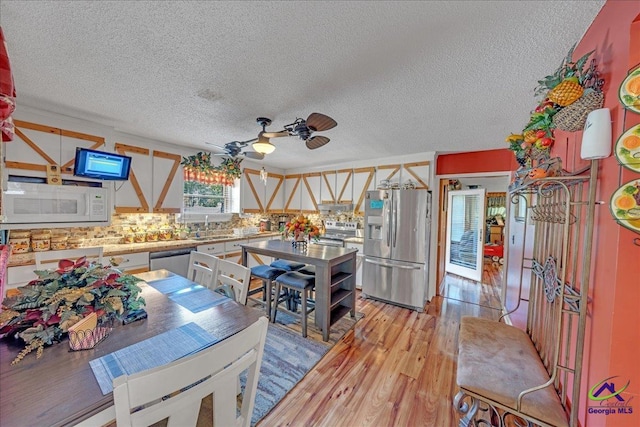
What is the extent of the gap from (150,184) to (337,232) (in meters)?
3.35

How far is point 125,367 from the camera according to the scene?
3.17 ft

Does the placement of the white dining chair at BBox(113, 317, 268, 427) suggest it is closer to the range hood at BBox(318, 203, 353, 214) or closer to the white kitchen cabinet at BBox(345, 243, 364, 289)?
the white kitchen cabinet at BBox(345, 243, 364, 289)

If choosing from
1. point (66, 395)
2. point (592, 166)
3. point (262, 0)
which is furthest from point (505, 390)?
point (262, 0)

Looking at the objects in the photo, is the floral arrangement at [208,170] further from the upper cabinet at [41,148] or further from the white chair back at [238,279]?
the white chair back at [238,279]

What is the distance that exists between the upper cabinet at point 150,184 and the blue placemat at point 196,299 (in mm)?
2441

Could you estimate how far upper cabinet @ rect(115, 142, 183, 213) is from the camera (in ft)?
11.1

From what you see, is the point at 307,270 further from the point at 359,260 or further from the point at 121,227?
the point at 121,227

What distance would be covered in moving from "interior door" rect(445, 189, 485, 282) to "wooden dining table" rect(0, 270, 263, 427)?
490 cm

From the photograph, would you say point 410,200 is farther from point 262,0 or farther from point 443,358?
point 262,0

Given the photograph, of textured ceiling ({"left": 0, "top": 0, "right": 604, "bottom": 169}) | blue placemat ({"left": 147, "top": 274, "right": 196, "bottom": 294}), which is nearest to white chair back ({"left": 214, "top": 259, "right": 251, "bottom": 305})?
blue placemat ({"left": 147, "top": 274, "right": 196, "bottom": 294})

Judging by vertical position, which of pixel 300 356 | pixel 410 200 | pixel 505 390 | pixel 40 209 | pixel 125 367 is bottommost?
pixel 300 356

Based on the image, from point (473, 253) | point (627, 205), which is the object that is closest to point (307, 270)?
point (627, 205)

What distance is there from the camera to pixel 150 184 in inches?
144

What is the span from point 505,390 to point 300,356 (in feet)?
5.57
